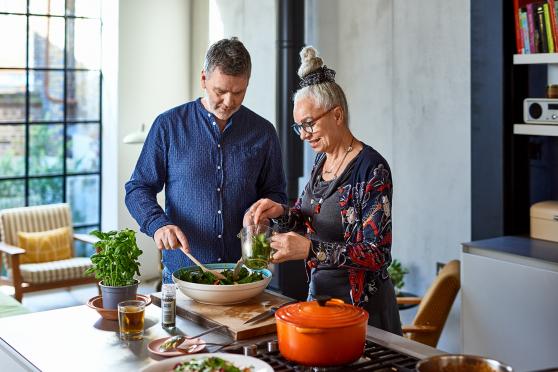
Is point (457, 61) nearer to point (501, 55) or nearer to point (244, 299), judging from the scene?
point (501, 55)

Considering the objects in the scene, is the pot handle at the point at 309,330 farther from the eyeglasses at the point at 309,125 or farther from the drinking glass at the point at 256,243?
the eyeglasses at the point at 309,125

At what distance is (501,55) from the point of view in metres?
4.27

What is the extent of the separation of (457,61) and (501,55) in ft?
3.33

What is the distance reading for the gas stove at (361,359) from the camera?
85.4 inches

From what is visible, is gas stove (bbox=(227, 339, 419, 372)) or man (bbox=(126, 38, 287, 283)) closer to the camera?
gas stove (bbox=(227, 339, 419, 372))

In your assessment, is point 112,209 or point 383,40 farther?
point 112,209

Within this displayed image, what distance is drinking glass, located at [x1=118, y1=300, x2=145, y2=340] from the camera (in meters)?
2.49

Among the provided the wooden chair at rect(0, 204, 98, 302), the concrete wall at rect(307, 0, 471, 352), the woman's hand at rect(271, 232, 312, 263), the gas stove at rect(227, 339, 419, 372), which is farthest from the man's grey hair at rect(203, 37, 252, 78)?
the wooden chair at rect(0, 204, 98, 302)

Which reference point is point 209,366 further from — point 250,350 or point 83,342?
point 83,342

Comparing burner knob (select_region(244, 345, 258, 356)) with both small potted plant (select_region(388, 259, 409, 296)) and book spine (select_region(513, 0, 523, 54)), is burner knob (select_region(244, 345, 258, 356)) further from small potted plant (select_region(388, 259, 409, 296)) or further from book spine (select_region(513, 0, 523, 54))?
small potted plant (select_region(388, 259, 409, 296))

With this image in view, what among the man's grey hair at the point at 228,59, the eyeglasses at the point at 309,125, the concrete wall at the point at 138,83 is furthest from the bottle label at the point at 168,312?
the concrete wall at the point at 138,83

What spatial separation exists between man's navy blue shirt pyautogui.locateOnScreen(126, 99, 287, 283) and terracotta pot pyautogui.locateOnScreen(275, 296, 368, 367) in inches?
46.2

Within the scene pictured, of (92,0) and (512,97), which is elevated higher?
(92,0)

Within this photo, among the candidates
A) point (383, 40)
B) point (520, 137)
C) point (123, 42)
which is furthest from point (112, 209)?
point (520, 137)
